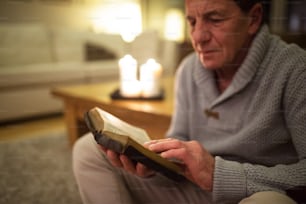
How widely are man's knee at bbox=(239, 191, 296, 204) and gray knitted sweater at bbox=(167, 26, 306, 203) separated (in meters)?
0.02

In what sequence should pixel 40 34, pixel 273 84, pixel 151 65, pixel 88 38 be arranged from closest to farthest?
pixel 273 84 < pixel 151 65 < pixel 40 34 < pixel 88 38

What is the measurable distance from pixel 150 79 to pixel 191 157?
750 mm

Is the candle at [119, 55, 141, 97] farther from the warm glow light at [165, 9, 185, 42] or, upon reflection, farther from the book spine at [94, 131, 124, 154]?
the warm glow light at [165, 9, 185, 42]

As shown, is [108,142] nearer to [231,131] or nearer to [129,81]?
[231,131]

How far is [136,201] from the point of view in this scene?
59 centimetres

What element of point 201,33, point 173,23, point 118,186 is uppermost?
point 173,23

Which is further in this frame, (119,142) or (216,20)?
(216,20)

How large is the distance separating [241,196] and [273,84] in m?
0.18

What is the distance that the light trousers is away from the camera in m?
0.54

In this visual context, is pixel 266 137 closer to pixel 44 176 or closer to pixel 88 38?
pixel 44 176

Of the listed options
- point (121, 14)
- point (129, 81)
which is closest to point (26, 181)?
point (121, 14)

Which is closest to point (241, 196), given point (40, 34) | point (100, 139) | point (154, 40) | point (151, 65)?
point (100, 139)

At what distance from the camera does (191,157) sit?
0.44 m

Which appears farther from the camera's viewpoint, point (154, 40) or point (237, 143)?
point (154, 40)
